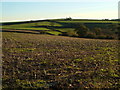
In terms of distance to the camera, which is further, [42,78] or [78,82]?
[42,78]

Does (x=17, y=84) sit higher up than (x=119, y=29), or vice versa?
(x=119, y=29)

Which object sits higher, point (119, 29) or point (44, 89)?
point (119, 29)

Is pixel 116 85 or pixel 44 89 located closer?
pixel 44 89

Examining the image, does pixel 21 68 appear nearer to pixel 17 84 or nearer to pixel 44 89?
pixel 17 84

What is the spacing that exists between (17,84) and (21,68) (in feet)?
9.30

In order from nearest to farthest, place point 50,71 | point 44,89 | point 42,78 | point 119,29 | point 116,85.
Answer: point 44,89 < point 116,85 < point 42,78 < point 50,71 < point 119,29

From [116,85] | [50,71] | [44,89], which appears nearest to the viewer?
[44,89]

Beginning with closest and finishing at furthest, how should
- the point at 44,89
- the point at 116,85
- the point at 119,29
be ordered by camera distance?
the point at 44,89 < the point at 116,85 < the point at 119,29

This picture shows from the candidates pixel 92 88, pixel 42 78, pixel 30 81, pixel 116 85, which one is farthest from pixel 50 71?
pixel 116 85

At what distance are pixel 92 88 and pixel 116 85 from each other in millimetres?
Answer: 1468

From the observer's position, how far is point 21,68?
10.5 m

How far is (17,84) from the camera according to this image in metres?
7.79

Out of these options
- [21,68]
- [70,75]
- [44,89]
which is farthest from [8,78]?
[70,75]

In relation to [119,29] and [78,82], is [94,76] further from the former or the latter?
[119,29]
